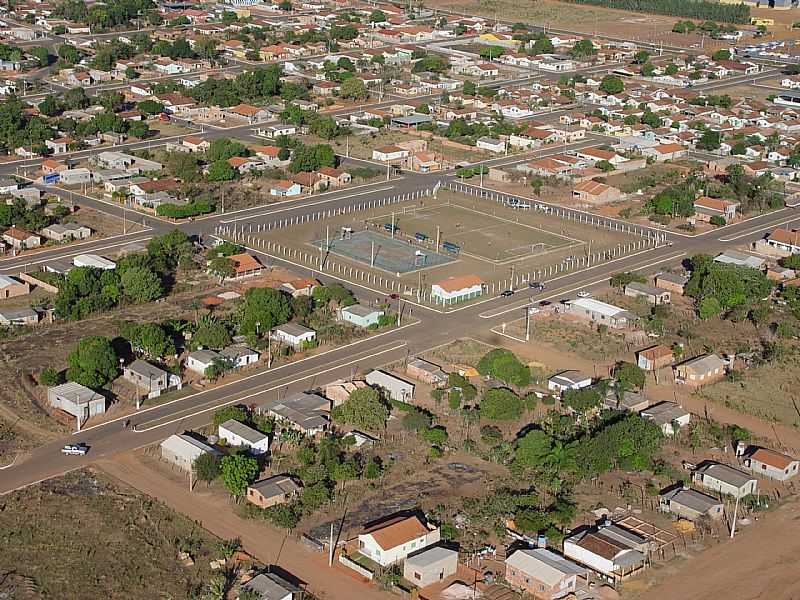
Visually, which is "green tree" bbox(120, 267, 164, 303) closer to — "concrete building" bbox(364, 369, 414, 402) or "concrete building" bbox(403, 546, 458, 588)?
"concrete building" bbox(364, 369, 414, 402)

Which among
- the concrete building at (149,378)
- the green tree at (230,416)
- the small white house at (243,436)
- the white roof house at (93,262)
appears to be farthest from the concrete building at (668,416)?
the white roof house at (93,262)

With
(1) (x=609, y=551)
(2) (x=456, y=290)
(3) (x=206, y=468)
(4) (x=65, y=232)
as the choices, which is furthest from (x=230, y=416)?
(4) (x=65, y=232)

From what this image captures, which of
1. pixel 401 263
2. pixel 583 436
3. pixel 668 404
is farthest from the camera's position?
pixel 401 263

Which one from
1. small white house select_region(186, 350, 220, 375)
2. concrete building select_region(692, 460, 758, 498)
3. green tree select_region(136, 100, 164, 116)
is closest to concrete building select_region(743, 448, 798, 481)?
concrete building select_region(692, 460, 758, 498)

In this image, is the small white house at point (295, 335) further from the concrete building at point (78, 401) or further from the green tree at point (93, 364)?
the concrete building at point (78, 401)

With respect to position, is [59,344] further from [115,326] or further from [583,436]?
[583,436]

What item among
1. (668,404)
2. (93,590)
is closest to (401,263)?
(668,404)
